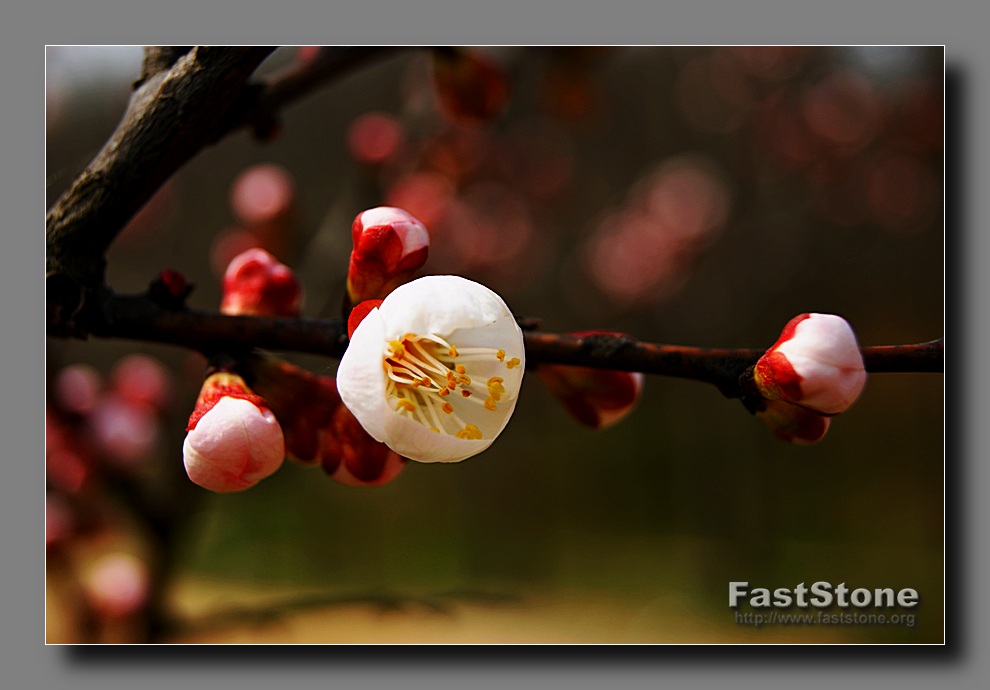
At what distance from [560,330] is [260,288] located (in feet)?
4.67

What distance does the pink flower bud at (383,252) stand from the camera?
1.75ft

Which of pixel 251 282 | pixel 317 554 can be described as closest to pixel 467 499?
pixel 317 554

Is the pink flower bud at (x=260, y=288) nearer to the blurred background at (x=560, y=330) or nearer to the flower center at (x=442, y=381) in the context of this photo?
the blurred background at (x=560, y=330)

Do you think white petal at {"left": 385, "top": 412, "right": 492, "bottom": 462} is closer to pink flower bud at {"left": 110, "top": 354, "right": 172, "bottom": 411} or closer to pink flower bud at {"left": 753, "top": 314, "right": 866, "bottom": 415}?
pink flower bud at {"left": 753, "top": 314, "right": 866, "bottom": 415}

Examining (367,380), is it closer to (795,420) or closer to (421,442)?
(421,442)

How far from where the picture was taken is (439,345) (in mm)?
497

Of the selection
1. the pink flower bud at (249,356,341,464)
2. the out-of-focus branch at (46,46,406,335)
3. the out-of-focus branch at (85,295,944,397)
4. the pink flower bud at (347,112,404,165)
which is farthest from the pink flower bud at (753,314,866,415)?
the pink flower bud at (347,112,404,165)

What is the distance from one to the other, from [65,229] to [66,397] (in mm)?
637

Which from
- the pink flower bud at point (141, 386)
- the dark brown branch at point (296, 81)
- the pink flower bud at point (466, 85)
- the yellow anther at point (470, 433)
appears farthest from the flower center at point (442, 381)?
the pink flower bud at point (141, 386)

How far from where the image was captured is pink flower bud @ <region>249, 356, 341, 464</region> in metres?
0.56

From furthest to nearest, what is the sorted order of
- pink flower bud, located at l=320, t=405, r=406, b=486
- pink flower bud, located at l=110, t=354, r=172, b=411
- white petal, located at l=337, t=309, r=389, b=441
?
pink flower bud, located at l=110, t=354, r=172, b=411
pink flower bud, located at l=320, t=405, r=406, b=486
white petal, located at l=337, t=309, r=389, b=441

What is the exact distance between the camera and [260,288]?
636 millimetres

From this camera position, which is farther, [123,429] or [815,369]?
[123,429]

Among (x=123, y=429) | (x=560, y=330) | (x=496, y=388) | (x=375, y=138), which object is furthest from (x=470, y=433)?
(x=560, y=330)
